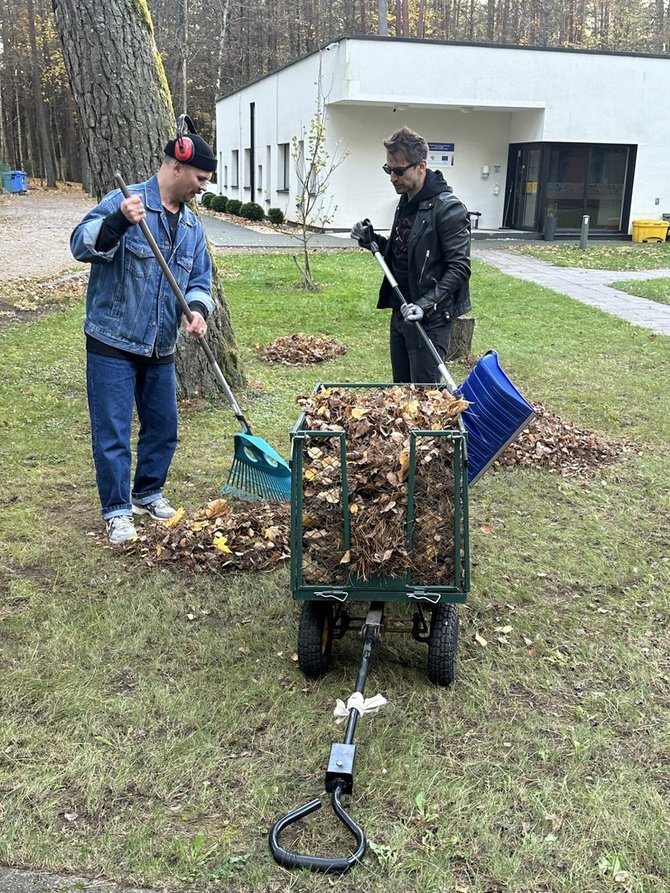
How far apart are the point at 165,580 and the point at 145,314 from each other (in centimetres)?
132

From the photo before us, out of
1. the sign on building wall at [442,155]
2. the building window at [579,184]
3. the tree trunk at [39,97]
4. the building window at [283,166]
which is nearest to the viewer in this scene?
the building window at [579,184]

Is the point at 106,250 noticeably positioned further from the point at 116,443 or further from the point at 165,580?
the point at 165,580

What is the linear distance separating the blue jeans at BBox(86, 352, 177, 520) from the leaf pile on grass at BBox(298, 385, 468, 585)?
4.88 feet

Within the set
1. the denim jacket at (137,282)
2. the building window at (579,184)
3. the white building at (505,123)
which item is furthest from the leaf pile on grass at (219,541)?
the building window at (579,184)

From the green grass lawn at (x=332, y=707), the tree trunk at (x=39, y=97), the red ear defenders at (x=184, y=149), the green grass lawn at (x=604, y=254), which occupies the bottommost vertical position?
the green grass lawn at (x=332, y=707)

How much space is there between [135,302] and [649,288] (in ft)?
39.5

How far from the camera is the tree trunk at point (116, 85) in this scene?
565cm

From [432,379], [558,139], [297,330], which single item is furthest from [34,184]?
[432,379]

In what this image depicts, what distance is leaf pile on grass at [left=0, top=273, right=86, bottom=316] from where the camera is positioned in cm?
1132

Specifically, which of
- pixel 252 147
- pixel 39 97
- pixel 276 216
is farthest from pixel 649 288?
pixel 39 97

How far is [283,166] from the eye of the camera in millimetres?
27766

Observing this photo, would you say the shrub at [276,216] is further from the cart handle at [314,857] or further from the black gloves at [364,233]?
the cart handle at [314,857]

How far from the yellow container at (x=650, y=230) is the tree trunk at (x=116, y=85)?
1939cm

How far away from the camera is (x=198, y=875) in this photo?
2307mm
